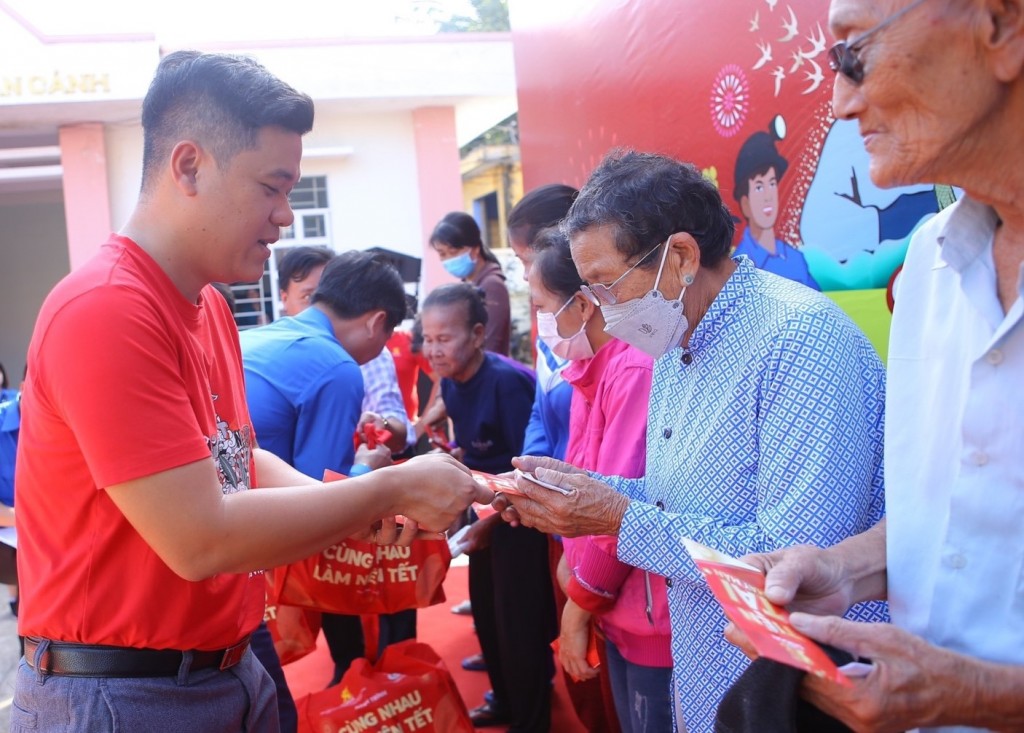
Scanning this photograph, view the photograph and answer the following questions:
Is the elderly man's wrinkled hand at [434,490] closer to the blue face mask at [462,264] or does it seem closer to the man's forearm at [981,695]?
the man's forearm at [981,695]

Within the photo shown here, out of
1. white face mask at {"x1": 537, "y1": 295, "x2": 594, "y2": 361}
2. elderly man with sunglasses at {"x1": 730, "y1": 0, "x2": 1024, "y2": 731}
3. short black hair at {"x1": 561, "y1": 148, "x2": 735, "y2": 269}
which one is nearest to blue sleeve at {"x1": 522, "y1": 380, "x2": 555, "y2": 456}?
white face mask at {"x1": 537, "y1": 295, "x2": 594, "y2": 361}

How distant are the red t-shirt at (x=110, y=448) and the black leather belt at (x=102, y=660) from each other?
2cm

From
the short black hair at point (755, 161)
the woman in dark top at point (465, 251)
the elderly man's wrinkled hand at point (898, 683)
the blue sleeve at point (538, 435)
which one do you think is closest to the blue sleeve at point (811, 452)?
the elderly man's wrinkled hand at point (898, 683)

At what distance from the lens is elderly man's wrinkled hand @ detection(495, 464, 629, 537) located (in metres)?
1.87

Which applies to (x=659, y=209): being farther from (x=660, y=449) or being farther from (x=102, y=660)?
(x=102, y=660)

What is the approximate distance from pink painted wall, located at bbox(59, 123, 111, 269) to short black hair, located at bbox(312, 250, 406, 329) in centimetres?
973

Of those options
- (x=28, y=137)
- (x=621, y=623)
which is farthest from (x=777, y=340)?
(x=28, y=137)

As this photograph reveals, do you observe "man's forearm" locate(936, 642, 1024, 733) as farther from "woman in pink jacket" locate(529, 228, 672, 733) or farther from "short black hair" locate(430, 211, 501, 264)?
"short black hair" locate(430, 211, 501, 264)

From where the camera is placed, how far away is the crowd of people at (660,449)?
1230 mm

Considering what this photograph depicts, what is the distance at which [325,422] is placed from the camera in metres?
3.28

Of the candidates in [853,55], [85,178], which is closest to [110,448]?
[853,55]

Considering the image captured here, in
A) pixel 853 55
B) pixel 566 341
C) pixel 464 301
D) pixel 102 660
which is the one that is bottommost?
pixel 102 660

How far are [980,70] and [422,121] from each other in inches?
478

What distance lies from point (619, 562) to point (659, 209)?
3.22 feet
